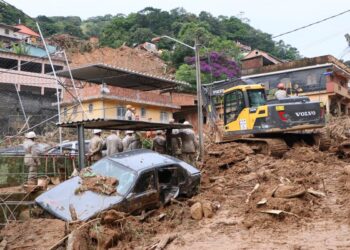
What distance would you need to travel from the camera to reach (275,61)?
159ft

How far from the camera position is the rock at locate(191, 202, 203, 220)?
9.42m

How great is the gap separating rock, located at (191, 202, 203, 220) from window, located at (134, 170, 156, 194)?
990mm

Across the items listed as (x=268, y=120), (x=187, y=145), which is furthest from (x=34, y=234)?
(x=268, y=120)

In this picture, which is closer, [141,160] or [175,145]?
[141,160]

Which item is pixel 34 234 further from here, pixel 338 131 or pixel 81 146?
pixel 338 131

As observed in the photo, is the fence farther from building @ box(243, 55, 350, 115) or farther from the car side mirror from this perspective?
building @ box(243, 55, 350, 115)

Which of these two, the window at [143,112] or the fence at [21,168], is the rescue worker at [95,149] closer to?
the fence at [21,168]

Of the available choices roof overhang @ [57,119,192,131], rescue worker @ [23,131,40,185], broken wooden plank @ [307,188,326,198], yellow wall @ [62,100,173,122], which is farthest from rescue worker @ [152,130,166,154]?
yellow wall @ [62,100,173,122]

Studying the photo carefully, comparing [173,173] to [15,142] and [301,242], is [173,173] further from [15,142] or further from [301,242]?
[15,142]

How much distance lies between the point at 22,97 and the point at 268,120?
22.5 metres

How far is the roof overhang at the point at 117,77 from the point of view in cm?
2377

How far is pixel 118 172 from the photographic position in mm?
9531

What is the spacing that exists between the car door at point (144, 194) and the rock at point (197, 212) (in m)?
0.80

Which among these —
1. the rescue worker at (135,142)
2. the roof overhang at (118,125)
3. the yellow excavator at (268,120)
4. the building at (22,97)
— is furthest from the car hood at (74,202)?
the building at (22,97)
